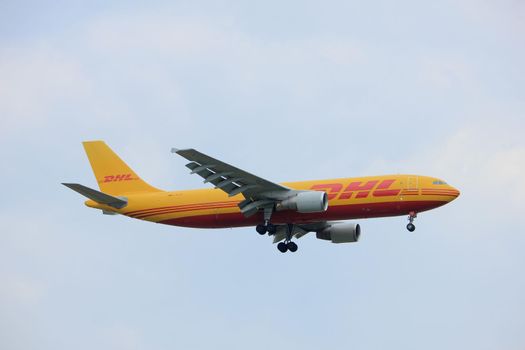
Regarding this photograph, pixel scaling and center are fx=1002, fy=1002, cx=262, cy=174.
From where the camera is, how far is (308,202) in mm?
53250

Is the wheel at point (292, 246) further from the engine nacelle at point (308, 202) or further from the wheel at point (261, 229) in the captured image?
the engine nacelle at point (308, 202)

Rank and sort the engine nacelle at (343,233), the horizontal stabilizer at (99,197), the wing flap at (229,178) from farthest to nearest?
the engine nacelle at (343,233)
the horizontal stabilizer at (99,197)
the wing flap at (229,178)

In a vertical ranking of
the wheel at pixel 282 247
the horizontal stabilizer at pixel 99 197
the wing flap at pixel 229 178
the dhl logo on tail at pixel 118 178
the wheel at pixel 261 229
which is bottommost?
the wheel at pixel 282 247

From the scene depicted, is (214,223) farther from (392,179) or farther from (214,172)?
(392,179)

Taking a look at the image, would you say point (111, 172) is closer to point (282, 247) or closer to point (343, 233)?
point (282, 247)

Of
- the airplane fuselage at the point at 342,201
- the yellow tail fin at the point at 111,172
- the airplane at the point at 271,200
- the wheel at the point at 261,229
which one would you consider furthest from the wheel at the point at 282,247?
the yellow tail fin at the point at 111,172

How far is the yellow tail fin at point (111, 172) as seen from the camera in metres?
60.9

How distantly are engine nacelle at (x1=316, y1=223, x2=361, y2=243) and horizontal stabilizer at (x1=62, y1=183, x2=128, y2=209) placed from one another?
12.4 meters

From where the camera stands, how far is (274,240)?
60062 millimetres

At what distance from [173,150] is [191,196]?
7.94 meters

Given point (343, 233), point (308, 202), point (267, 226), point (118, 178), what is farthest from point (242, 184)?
point (118, 178)

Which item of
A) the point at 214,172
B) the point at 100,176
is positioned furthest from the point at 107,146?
the point at 214,172

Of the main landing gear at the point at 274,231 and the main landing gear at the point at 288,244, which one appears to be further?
the main landing gear at the point at 288,244

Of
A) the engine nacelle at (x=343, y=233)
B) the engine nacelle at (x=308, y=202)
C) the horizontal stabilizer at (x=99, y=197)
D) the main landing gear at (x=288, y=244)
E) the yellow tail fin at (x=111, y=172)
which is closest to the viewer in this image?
the engine nacelle at (x=308, y=202)
